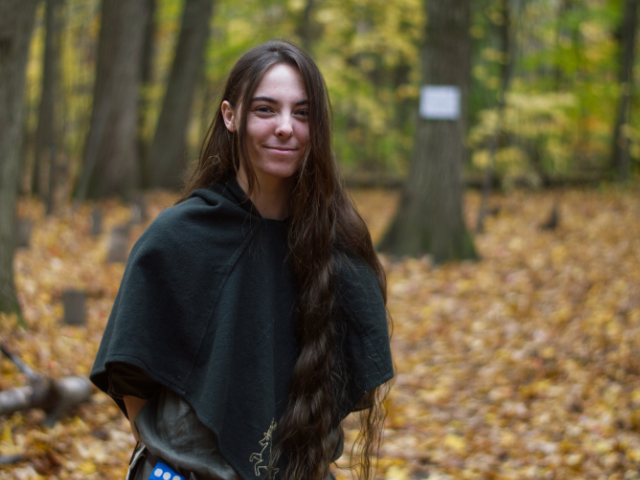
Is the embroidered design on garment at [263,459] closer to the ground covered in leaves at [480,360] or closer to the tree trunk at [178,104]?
the ground covered in leaves at [480,360]

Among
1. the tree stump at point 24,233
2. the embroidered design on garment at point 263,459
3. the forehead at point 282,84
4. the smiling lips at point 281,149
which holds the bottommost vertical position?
the tree stump at point 24,233

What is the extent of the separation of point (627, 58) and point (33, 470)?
13.7 metres

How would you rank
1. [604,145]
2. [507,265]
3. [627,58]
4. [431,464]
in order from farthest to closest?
1. [604,145]
2. [627,58]
3. [507,265]
4. [431,464]

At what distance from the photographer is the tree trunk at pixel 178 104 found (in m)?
15.4

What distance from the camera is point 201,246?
1868mm

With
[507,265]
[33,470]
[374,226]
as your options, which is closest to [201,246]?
[33,470]

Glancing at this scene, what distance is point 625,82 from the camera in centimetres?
1290

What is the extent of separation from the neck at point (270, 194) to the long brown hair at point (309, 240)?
0.03 metres

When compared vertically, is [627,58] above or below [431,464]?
above

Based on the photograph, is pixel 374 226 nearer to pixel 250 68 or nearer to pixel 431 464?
pixel 431 464

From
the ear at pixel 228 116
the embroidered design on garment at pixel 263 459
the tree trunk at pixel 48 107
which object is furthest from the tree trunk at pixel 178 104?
the embroidered design on garment at pixel 263 459

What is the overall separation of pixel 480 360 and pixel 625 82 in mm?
9562

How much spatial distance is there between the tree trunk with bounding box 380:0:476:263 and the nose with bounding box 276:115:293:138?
7.32 metres

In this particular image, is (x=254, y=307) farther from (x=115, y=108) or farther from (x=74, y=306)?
(x=115, y=108)
